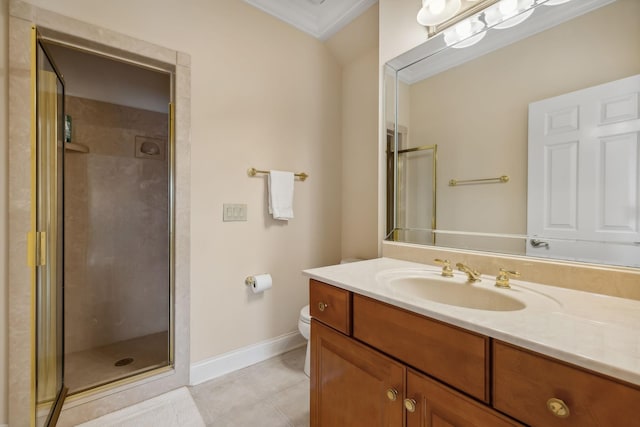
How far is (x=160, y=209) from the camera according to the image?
8.40ft

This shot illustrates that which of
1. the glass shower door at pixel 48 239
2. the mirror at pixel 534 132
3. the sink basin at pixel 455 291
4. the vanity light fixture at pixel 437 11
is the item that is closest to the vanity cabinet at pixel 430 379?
the sink basin at pixel 455 291

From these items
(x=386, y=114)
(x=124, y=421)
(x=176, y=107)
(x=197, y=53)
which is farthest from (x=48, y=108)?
(x=386, y=114)

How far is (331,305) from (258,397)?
0.99 meters

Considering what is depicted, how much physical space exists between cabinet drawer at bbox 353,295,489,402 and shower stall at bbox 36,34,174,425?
1284mm

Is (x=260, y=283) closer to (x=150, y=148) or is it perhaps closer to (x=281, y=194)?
(x=281, y=194)

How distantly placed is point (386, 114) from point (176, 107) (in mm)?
1256

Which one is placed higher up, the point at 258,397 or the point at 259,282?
the point at 259,282

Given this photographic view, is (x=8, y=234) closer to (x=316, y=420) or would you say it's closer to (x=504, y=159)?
(x=316, y=420)

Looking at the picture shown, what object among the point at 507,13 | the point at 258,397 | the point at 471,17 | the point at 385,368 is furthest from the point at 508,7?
the point at 258,397

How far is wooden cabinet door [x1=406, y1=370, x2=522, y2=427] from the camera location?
649 mm

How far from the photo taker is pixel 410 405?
0.79 metres

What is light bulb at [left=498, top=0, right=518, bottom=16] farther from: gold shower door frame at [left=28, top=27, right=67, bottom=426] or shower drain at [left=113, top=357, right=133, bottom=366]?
shower drain at [left=113, top=357, right=133, bottom=366]

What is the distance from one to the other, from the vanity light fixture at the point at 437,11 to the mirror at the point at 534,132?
9 cm

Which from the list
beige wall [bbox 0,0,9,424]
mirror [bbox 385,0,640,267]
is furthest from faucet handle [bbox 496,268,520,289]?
beige wall [bbox 0,0,9,424]
